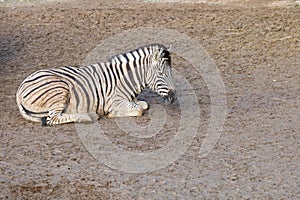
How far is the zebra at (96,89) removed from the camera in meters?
8.41

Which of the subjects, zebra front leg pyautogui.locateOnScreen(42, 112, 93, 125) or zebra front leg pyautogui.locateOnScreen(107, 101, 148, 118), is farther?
zebra front leg pyautogui.locateOnScreen(107, 101, 148, 118)

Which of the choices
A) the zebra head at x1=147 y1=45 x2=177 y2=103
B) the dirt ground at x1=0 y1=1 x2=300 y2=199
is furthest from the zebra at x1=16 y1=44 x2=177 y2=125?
the dirt ground at x1=0 y1=1 x2=300 y2=199

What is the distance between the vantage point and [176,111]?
29.2 ft

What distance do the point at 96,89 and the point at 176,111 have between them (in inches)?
44.4

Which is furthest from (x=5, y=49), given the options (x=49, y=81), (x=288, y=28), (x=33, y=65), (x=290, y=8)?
(x=290, y=8)

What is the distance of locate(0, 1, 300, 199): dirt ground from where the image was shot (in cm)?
657

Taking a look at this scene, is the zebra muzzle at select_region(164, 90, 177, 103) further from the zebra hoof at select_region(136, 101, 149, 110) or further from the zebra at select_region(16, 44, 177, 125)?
Result: the zebra hoof at select_region(136, 101, 149, 110)

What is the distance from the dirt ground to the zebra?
0.21 metres

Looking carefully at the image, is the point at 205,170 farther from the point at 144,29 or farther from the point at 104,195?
the point at 144,29

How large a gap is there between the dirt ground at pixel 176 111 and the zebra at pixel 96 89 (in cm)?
21

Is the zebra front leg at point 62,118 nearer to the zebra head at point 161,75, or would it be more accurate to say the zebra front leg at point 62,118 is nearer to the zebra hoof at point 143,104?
the zebra hoof at point 143,104

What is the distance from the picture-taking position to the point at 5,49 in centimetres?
1234

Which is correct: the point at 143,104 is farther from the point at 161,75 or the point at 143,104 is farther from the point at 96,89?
the point at 96,89

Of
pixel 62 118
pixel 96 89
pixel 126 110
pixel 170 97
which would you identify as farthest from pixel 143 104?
pixel 62 118
